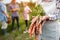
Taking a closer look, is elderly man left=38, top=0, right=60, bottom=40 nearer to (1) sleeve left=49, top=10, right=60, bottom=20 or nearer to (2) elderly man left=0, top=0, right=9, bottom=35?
(1) sleeve left=49, top=10, right=60, bottom=20

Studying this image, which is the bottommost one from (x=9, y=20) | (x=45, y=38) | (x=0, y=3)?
(x=45, y=38)

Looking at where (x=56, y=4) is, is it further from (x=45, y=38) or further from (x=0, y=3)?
(x=0, y=3)

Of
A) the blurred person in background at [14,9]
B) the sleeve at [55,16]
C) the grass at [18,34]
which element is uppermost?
the blurred person in background at [14,9]

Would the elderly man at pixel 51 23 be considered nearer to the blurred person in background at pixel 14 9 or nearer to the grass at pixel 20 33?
the grass at pixel 20 33

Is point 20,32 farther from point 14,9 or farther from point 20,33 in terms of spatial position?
point 14,9

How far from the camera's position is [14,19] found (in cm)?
138

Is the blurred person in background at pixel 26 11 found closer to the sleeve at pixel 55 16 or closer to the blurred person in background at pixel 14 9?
the blurred person in background at pixel 14 9

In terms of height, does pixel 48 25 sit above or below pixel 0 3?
below

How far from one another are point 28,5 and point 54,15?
0.18 meters

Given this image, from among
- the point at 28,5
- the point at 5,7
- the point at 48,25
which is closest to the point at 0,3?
the point at 5,7

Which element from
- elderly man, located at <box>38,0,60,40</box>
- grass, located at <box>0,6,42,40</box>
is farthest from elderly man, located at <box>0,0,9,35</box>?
elderly man, located at <box>38,0,60,40</box>

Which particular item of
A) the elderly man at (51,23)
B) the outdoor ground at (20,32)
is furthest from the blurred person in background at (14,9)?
the elderly man at (51,23)

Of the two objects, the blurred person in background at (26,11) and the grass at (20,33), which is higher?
the blurred person in background at (26,11)

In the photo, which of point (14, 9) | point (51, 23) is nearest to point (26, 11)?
point (14, 9)
